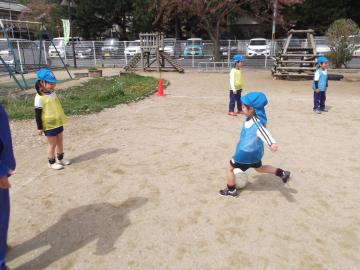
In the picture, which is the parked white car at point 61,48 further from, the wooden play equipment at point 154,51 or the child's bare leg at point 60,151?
the child's bare leg at point 60,151

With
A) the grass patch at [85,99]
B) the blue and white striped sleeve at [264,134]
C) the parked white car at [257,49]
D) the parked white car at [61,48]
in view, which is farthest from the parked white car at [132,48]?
the blue and white striped sleeve at [264,134]

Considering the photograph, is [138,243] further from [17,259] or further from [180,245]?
[17,259]

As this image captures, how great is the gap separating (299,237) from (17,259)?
2676mm

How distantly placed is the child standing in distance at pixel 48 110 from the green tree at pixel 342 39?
16.9 m

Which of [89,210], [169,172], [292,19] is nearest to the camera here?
[89,210]

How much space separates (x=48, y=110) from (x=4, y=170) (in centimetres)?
236

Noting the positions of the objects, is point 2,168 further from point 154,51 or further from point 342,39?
point 342,39

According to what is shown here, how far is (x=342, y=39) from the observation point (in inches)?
703

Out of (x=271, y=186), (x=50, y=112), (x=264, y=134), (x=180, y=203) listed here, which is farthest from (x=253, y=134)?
(x=50, y=112)

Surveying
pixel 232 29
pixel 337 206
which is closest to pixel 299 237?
pixel 337 206

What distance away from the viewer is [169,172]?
16.3 feet

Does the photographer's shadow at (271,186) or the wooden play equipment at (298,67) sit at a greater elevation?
the wooden play equipment at (298,67)

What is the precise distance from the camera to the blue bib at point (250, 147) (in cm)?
386

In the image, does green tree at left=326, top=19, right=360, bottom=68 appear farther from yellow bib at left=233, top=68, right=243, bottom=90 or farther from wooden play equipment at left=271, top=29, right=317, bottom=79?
yellow bib at left=233, top=68, right=243, bottom=90
